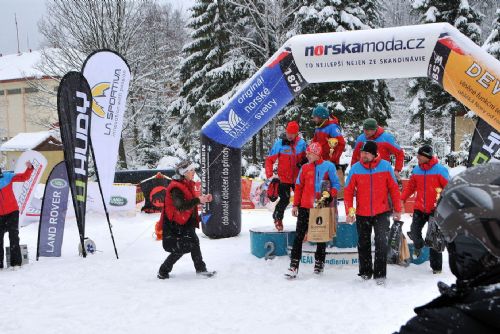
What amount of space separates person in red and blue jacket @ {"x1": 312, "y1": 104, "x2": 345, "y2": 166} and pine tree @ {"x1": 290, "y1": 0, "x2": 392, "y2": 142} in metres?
12.0

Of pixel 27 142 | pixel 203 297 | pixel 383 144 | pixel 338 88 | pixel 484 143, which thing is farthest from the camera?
pixel 27 142

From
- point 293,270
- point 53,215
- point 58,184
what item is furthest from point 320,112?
point 53,215

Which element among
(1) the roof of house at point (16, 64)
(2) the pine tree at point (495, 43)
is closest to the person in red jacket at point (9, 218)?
(2) the pine tree at point (495, 43)

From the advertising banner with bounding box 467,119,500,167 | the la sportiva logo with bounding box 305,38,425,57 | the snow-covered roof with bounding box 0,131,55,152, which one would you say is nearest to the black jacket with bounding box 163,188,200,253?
the la sportiva logo with bounding box 305,38,425,57

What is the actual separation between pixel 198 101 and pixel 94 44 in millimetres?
5376

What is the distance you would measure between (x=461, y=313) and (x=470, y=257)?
15 centimetres

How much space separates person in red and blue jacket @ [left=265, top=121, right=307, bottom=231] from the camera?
714 centimetres

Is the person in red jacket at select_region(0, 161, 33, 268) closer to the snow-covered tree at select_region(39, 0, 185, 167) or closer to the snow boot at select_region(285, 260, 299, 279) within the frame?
the snow boot at select_region(285, 260, 299, 279)

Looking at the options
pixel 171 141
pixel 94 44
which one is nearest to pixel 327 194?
pixel 94 44

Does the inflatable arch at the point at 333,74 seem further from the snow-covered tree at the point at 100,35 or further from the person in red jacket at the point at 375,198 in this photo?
the snow-covered tree at the point at 100,35

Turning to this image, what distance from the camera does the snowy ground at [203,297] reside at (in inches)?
176

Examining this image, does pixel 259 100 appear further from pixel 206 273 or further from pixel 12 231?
pixel 12 231

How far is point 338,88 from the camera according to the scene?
19.4m

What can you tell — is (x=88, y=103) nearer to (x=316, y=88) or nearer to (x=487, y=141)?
(x=487, y=141)
